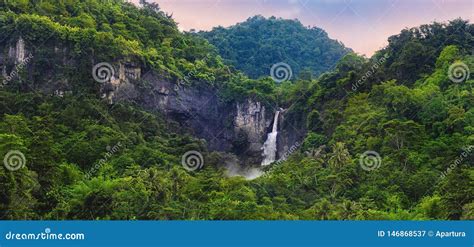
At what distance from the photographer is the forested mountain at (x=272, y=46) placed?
252 ft

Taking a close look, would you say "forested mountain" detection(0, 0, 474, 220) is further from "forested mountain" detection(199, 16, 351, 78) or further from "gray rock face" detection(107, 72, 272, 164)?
"forested mountain" detection(199, 16, 351, 78)

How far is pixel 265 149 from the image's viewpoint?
175ft

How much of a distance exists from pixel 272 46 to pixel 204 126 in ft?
84.9

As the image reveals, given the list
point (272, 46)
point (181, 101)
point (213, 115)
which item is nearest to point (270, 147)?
point (213, 115)

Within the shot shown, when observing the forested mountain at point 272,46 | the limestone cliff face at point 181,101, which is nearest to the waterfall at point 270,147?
the limestone cliff face at point 181,101

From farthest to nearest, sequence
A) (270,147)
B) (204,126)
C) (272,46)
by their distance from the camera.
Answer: (272,46) → (204,126) → (270,147)

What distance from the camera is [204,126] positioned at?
54844 millimetres

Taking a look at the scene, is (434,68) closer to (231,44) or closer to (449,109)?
(449,109)

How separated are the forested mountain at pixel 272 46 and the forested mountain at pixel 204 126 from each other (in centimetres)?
1337

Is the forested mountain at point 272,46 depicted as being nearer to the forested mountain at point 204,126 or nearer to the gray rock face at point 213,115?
the forested mountain at point 204,126

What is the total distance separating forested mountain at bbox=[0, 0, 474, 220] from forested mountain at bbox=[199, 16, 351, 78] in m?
13.4

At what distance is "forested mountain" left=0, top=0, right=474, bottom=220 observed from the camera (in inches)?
1158

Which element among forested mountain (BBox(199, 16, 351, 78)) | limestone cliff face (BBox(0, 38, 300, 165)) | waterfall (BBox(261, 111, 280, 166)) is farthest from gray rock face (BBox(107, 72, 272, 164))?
forested mountain (BBox(199, 16, 351, 78))

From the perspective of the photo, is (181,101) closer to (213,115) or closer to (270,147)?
(213,115)
